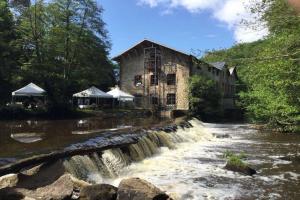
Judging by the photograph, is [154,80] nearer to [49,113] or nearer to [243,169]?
[49,113]

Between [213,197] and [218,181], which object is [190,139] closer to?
[218,181]

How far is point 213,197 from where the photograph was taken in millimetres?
9773

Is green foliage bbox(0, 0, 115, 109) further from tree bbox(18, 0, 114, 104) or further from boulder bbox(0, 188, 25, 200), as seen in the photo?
boulder bbox(0, 188, 25, 200)

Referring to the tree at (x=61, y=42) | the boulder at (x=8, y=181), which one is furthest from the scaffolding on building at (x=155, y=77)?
the boulder at (x=8, y=181)

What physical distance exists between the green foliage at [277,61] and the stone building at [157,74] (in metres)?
13.6

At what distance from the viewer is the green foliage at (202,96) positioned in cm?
3669

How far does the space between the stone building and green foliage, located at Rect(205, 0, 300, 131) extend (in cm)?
1356

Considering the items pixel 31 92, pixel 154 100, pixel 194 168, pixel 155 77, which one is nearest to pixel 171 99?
pixel 154 100

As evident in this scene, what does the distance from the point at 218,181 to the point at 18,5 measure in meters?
29.0

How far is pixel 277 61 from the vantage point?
1355cm

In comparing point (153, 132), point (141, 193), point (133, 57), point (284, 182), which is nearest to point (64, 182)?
point (141, 193)

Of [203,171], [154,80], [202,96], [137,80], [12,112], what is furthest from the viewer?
[137,80]

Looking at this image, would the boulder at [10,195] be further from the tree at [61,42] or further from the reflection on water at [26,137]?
the tree at [61,42]

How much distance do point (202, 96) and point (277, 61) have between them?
23450 millimetres
